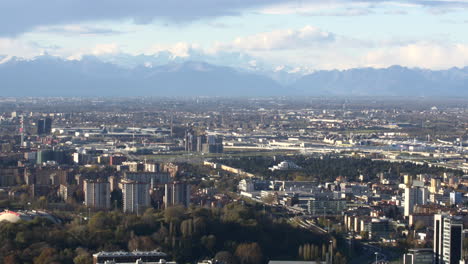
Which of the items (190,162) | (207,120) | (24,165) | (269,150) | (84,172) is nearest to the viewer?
(84,172)

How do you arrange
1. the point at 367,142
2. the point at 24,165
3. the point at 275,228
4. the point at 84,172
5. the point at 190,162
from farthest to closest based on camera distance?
the point at 367,142
the point at 190,162
the point at 24,165
the point at 84,172
the point at 275,228

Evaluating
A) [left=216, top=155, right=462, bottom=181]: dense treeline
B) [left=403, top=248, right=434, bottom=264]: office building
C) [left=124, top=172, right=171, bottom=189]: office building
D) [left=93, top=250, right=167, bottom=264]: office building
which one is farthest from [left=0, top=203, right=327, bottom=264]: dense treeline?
→ [left=216, top=155, right=462, bottom=181]: dense treeline

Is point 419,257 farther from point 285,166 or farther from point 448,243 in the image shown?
point 285,166

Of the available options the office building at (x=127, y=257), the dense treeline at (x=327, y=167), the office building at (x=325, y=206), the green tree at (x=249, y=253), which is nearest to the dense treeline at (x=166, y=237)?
the green tree at (x=249, y=253)

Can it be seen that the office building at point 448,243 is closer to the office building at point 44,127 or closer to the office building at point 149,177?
the office building at point 149,177

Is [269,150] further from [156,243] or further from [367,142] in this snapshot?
[156,243]

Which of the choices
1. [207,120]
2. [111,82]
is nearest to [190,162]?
[207,120]

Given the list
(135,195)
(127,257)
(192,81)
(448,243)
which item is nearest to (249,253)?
(127,257)
